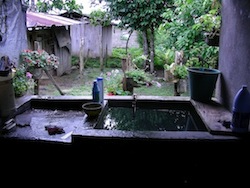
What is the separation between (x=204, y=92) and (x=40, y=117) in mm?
1926

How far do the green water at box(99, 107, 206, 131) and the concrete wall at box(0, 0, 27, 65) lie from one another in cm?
231

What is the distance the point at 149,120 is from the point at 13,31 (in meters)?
3.31

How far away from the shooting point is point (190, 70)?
2.91 metres

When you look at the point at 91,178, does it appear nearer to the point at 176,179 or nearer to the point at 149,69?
the point at 176,179

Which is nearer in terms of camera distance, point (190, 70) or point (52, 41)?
point (190, 70)

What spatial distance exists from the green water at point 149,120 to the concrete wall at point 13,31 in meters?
2.31

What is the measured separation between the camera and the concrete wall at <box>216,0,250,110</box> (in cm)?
238

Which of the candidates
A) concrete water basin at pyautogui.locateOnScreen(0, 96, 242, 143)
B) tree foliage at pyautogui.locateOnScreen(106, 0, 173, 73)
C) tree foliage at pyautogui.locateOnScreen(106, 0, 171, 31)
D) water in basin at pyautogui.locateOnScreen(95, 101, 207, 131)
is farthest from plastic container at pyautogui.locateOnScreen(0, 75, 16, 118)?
tree foliage at pyautogui.locateOnScreen(106, 0, 171, 31)

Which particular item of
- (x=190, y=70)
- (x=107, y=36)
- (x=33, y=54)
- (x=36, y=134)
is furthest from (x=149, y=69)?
(x=36, y=134)

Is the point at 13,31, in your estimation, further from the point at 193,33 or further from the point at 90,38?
the point at 90,38

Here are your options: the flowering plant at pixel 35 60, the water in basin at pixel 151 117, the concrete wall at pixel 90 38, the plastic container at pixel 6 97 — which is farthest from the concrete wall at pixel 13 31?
the concrete wall at pixel 90 38

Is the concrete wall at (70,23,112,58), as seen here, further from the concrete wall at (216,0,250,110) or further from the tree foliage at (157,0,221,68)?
the concrete wall at (216,0,250,110)

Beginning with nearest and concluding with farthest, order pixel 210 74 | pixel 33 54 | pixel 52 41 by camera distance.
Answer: pixel 210 74 → pixel 33 54 → pixel 52 41

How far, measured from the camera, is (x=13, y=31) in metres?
4.61
